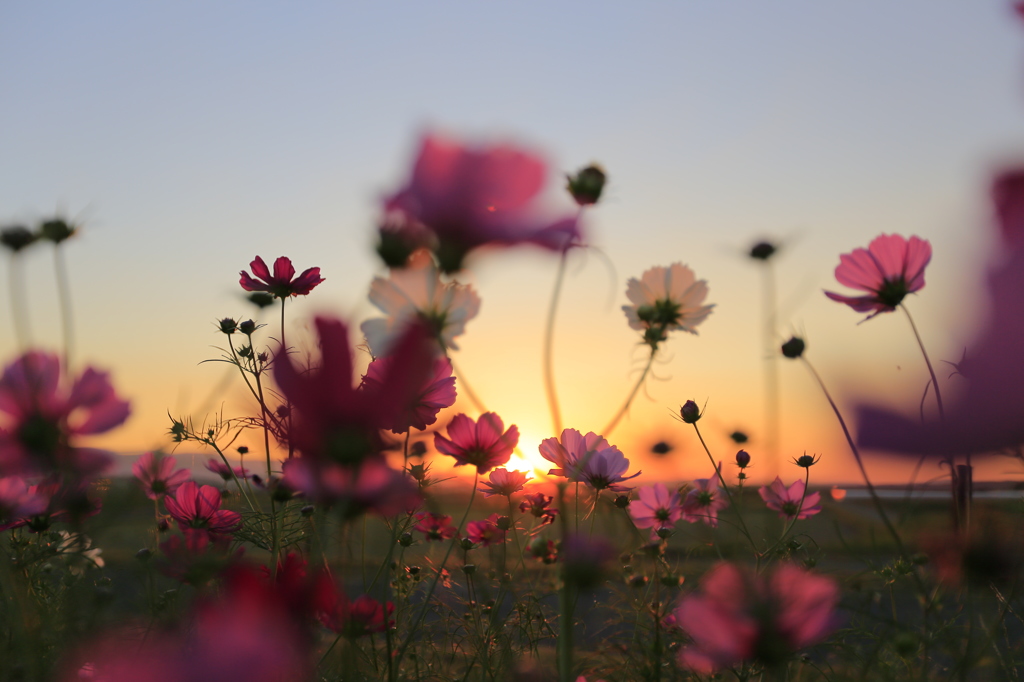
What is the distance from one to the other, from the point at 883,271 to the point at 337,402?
57 cm

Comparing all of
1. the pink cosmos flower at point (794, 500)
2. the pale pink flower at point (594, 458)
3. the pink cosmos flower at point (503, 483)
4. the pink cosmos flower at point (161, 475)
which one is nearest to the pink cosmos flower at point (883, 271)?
the pale pink flower at point (594, 458)

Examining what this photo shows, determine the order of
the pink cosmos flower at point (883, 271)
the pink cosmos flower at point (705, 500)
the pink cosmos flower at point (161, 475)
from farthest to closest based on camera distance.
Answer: the pink cosmos flower at point (705, 500) < the pink cosmos flower at point (161, 475) < the pink cosmos flower at point (883, 271)

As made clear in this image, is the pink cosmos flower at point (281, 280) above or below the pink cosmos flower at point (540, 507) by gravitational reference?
above

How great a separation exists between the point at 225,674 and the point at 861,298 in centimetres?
62

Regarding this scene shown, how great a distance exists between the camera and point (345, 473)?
0.35 metres

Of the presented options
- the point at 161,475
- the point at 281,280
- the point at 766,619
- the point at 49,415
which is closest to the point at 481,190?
the point at 766,619

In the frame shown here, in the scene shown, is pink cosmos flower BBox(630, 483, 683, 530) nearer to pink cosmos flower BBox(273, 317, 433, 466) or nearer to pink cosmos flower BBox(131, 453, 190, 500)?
pink cosmos flower BBox(131, 453, 190, 500)

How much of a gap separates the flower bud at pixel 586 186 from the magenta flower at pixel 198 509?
658mm

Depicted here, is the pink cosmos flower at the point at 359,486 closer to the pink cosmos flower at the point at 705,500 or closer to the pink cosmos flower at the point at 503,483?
the pink cosmos flower at the point at 503,483

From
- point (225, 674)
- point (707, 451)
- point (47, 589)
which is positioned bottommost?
point (47, 589)

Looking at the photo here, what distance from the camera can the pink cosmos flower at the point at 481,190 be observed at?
1.20ft

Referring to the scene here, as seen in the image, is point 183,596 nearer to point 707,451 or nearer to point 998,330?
point 707,451

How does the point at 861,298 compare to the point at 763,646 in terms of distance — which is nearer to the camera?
the point at 763,646

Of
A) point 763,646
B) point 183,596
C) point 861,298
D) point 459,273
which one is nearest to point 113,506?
point 183,596
